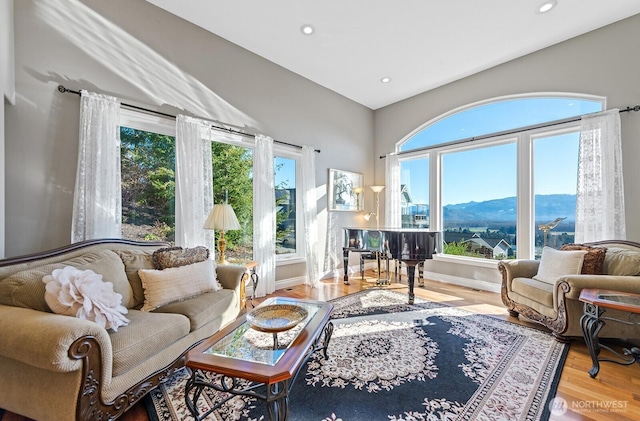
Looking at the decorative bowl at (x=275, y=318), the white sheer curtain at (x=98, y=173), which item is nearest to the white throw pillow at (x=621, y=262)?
the decorative bowl at (x=275, y=318)

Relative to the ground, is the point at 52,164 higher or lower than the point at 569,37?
lower

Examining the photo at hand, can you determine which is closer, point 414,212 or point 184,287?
point 184,287

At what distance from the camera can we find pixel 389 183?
5.55 m

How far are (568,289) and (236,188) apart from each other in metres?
3.78

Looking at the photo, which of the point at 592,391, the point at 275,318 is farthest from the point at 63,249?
the point at 592,391

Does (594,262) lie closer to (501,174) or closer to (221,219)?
(501,174)

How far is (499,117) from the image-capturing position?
4.30 meters

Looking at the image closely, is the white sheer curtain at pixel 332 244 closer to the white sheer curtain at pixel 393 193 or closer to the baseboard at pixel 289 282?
the baseboard at pixel 289 282

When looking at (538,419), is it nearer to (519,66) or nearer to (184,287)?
(184,287)

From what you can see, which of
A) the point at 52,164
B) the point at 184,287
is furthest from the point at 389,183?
the point at 52,164

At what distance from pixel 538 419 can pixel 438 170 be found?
4.00m

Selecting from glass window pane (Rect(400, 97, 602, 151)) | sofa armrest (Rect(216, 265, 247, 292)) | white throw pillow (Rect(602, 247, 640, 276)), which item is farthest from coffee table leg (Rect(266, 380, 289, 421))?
glass window pane (Rect(400, 97, 602, 151))

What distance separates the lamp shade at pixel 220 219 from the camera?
9.86ft

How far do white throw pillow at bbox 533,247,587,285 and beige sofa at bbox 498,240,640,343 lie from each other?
0.32ft
